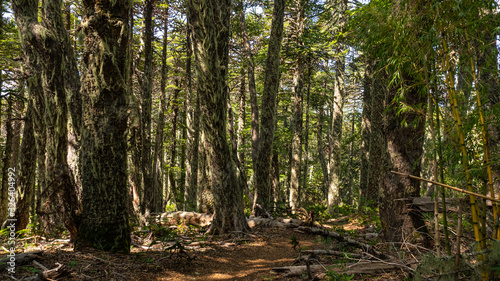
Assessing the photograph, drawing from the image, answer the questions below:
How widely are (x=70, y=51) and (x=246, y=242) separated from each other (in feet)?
21.2

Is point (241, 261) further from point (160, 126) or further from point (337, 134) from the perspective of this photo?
point (337, 134)

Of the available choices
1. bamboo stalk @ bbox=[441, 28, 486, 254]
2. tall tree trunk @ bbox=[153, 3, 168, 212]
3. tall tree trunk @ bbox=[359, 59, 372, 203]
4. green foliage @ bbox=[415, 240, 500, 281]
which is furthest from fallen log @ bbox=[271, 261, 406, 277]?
tall tree trunk @ bbox=[359, 59, 372, 203]

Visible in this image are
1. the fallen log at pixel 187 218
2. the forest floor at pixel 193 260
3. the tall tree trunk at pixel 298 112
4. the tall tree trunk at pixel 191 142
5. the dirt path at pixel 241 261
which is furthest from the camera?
the tall tree trunk at pixel 191 142

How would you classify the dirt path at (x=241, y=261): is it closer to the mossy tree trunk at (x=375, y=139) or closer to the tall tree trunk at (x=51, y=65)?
the mossy tree trunk at (x=375, y=139)

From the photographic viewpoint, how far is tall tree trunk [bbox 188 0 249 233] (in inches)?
261

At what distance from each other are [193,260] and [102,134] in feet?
8.89

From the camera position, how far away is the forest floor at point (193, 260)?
3.47m

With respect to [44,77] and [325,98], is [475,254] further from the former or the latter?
[325,98]

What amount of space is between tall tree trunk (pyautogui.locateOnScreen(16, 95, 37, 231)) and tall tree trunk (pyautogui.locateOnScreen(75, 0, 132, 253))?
4.27m

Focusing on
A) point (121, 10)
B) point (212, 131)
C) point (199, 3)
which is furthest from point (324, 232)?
point (199, 3)

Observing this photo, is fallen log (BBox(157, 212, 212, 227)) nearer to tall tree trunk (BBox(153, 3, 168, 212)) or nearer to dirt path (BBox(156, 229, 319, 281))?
tall tree trunk (BBox(153, 3, 168, 212))

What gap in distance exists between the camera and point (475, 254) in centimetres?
231

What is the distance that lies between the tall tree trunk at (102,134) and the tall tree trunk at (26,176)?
168 inches

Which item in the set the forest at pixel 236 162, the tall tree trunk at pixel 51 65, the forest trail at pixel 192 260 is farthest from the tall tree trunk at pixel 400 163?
the tall tree trunk at pixel 51 65
